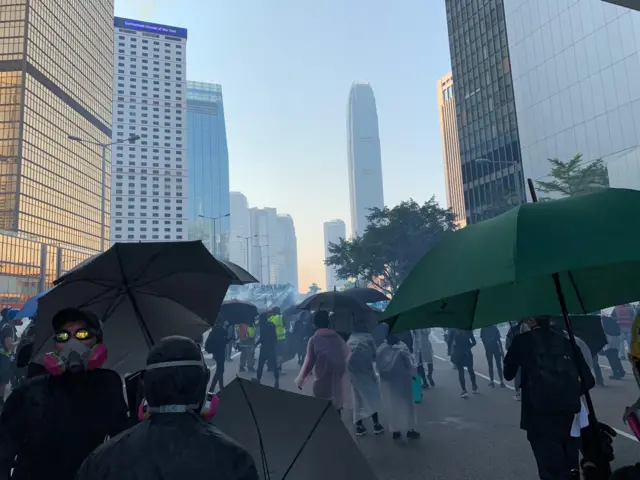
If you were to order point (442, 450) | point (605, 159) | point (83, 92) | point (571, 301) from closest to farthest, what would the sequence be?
point (571, 301), point (442, 450), point (605, 159), point (83, 92)

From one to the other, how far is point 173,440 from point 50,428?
4.33 feet

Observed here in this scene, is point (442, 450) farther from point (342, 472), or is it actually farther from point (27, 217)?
point (27, 217)

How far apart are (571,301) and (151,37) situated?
175381 mm

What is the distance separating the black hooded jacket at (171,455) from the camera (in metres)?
1.58

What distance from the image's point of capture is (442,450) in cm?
641

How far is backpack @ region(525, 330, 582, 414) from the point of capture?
3947mm

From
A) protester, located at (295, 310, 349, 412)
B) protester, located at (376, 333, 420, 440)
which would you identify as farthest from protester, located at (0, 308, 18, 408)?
protester, located at (376, 333, 420, 440)

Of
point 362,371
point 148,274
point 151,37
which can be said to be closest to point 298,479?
point 148,274

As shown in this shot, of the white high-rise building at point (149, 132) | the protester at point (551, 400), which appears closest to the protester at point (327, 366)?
the protester at point (551, 400)

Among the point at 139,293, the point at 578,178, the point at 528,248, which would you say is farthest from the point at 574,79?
the point at 528,248

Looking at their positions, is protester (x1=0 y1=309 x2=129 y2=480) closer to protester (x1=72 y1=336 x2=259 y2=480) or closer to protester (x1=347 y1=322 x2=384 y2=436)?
protester (x1=72 y1=336 x2=259 y2=480)

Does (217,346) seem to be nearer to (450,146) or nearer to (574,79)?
(574,79)

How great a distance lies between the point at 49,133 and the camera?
91.3 meters

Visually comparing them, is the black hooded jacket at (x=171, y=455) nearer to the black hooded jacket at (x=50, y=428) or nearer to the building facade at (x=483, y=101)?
the black hooded jacket at (x=50, y=428)
